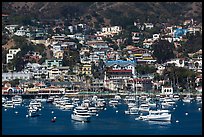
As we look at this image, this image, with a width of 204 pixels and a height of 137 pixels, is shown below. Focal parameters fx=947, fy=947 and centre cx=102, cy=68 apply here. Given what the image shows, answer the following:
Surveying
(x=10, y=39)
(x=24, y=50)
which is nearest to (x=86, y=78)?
(x=24, y=50)

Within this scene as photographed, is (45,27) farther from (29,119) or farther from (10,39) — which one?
(29,119)

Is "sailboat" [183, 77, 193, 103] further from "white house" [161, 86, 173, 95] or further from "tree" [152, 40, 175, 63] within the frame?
"tree" [152, 40, 175, 63]

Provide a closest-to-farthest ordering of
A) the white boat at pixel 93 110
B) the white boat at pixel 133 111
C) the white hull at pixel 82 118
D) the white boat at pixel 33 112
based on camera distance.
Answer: the white hull at pixel 82 118, the white boat at pixel 93 110, the white boat at pixel 33 112, the white boat at pixel 133 111

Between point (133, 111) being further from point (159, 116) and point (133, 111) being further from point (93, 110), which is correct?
point (159, 116)

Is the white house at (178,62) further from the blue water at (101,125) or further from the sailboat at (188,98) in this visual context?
the blue water at (101,125)

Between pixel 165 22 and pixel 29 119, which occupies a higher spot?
pixel 165 22

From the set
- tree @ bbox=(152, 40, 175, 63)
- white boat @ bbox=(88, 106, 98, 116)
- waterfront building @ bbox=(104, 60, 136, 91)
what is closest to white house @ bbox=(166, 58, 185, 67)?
tree @ bbox=(152, 40, 175, 63)


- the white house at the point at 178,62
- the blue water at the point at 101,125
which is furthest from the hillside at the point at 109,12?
the blue water at the point at 101,125
